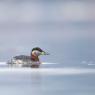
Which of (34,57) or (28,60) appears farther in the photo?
(34,57)

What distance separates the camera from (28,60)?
42.0 m

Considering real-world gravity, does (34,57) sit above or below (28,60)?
above

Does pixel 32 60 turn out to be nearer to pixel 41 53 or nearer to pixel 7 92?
pixel 41 53

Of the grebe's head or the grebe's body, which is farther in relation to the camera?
the grebe's head

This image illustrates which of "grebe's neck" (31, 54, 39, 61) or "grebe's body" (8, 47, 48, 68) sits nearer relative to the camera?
"grebe's body" (8, 47, 48, 68)

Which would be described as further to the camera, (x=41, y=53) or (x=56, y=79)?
(x=41, y=53)

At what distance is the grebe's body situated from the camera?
40531mm

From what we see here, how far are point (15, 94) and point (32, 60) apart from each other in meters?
21.9

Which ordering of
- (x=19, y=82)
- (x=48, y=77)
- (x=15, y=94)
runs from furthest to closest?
(x=48, y=77) → (x=19, y=82) → (x=15, y=94)

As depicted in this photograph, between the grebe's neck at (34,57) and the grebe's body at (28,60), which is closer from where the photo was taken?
the grebe's body at (28,60)

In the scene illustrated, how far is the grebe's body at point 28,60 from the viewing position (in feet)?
133

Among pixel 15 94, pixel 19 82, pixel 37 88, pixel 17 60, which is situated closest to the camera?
pixel 15 94

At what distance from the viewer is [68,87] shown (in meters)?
22.7

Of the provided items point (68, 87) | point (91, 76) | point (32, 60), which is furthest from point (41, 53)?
point (68, 87)
